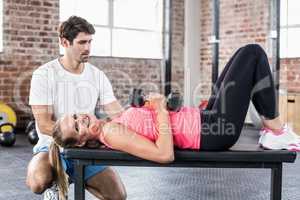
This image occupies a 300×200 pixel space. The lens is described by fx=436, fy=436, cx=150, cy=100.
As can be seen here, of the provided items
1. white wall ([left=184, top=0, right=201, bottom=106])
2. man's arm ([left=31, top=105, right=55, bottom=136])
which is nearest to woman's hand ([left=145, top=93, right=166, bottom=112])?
man's arm ([left=31, top=105, right=55, bottom=136])

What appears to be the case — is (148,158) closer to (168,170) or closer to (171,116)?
(171,116)

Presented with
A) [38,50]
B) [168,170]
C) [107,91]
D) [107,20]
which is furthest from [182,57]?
[107,91]

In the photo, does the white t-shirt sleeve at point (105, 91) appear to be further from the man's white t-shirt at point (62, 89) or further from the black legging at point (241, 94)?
the black legging at point (241, 94)

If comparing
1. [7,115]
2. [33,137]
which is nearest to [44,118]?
[33,137]

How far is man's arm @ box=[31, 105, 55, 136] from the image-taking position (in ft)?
5.85

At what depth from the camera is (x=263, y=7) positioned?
587 cm

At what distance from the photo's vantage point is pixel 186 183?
283cm

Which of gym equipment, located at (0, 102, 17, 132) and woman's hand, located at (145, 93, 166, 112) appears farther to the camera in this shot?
gym equipment, located at (0, 102, 17, 132)

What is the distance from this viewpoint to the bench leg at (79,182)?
5.24 feet

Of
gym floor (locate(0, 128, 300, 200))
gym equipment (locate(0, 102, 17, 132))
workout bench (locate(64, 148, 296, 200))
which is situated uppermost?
workout bench (locate(64, 148, 296, 200))

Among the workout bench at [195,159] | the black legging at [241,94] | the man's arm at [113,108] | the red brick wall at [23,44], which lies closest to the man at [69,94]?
the man's arm at [113,108]

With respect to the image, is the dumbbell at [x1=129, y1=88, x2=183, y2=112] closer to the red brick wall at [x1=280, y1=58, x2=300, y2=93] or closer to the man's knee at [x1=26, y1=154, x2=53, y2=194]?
the man's knee at [x1=26, y1=154, x2=53, y2=194]

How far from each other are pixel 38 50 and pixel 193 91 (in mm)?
2573

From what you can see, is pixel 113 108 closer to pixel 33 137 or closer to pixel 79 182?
pixel 79 182
